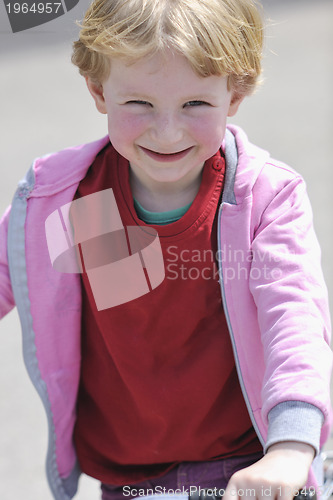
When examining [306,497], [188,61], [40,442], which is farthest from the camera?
[40,442]

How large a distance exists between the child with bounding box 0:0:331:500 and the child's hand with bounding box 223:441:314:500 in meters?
0.12

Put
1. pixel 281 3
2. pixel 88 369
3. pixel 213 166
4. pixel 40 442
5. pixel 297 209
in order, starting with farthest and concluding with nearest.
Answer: pixel 281 3 < pixel 40 442 < pixel 88 369 < pixel 213 166 < pixel 297 209

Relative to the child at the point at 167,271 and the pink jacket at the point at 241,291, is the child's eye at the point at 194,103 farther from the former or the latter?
the pink jacket at the point at 241,291

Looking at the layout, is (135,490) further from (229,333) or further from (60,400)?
(229,333)

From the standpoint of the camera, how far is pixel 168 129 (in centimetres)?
139

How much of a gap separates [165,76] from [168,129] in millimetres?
90

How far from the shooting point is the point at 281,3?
6.54 meters

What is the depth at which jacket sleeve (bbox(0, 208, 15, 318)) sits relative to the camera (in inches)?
64.6

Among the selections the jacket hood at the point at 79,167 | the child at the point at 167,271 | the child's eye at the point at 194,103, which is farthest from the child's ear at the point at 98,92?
the child's eye at the point at 194,103

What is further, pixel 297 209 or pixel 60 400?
pixel 60 400

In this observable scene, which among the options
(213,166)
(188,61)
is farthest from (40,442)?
(188,61)

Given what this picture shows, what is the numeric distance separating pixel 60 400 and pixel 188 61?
0.75 meters

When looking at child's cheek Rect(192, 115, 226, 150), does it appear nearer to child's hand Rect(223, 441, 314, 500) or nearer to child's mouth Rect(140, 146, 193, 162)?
child's mouth Rect(140, 146, 193, 162)

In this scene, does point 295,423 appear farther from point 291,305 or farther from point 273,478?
point 291,305
